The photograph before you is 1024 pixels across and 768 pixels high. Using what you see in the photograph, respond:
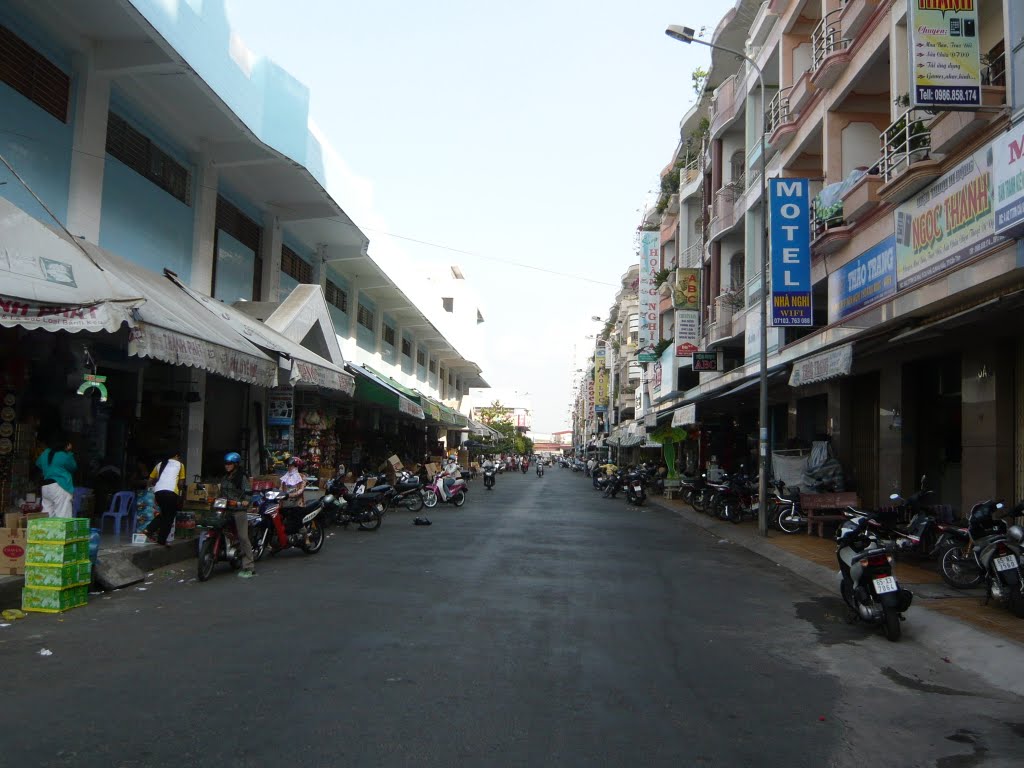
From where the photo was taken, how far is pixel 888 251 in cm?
1474

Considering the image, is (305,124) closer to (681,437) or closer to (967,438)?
(967,438)

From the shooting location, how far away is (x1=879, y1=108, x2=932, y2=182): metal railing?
1355 centimetres

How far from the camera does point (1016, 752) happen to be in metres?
4.57

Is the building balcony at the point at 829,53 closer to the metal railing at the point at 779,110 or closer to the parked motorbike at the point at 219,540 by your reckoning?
the metal railing at the point at 779,110

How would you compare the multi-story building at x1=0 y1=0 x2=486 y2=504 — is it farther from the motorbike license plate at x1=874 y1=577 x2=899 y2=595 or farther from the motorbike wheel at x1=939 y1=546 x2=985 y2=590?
the motorbike wheel at x1=939 y1=546 x2=985 y2=590

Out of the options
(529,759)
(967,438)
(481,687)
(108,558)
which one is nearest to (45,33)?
(108,558)

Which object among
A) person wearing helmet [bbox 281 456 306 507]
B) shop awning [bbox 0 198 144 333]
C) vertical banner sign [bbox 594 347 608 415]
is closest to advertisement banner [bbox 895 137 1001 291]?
person wearing helmet [bbox 281 456 306 507]

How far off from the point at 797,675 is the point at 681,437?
2472cm

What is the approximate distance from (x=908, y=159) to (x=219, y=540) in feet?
A: 40.6

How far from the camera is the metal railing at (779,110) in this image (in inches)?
837

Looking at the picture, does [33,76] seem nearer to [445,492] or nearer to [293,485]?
[293,485]

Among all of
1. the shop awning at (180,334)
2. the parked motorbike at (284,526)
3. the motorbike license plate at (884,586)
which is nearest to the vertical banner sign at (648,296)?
the shop awning at (180,334)

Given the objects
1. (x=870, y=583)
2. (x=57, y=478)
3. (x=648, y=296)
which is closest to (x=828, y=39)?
(x=870, y=583)

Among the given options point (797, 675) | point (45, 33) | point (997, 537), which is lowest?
point (797, 675)
